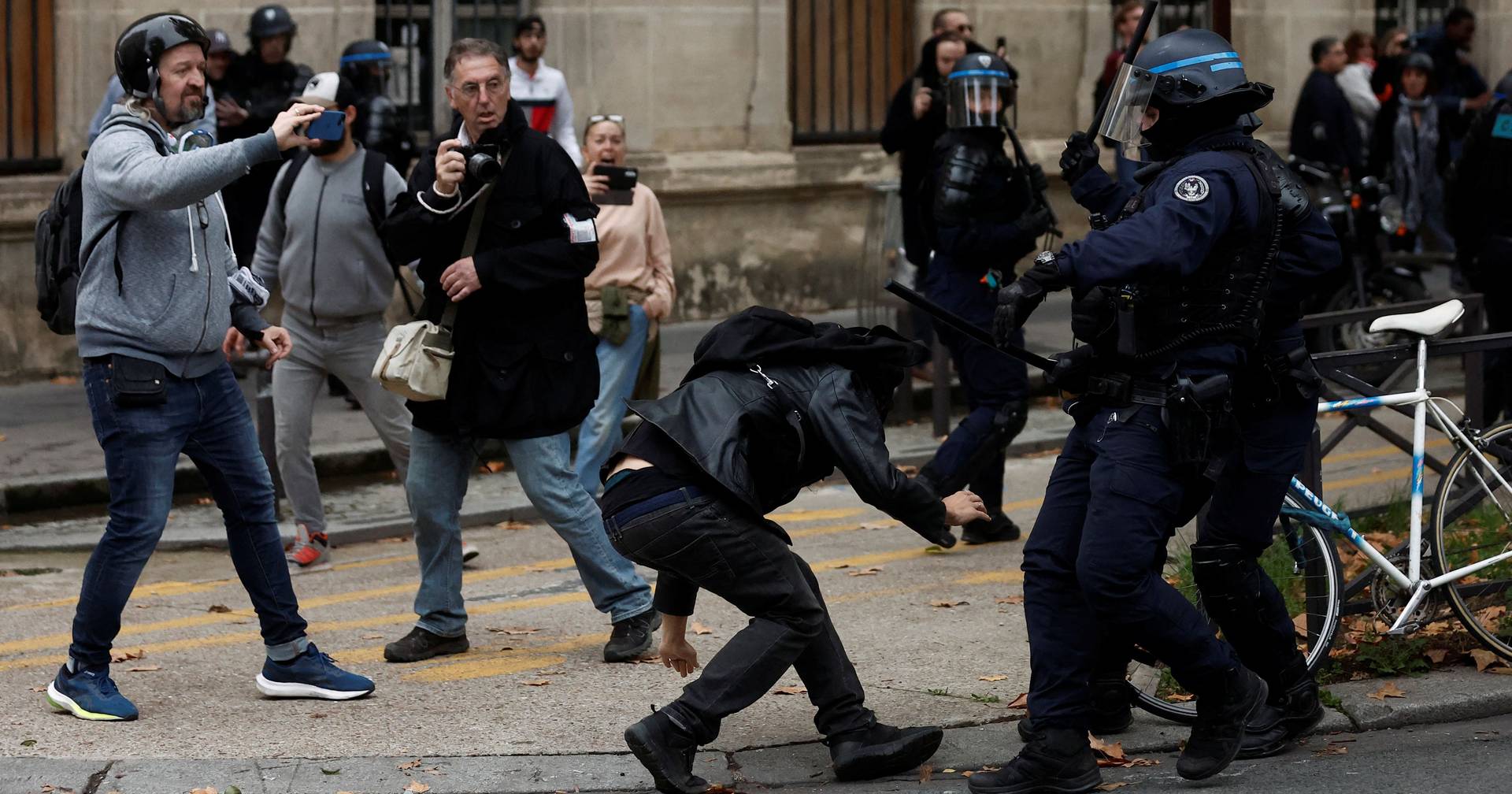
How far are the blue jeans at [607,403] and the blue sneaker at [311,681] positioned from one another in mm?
2764

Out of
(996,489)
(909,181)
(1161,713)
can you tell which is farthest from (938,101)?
(1161,713)

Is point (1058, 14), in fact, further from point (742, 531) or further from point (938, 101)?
point (742, 531)

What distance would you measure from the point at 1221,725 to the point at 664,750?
134 centimetres

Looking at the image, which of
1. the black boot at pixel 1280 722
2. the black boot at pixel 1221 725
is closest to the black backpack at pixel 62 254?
the black boot at pixel 1221 725

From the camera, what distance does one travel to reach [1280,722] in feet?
18.1

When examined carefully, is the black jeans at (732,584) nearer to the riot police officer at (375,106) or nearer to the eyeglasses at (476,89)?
the eyeglasses at (476,89)

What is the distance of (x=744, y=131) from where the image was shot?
14273mm

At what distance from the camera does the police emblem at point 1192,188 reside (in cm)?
487

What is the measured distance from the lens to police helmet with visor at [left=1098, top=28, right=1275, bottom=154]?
504 cm

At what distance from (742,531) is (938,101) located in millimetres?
6320

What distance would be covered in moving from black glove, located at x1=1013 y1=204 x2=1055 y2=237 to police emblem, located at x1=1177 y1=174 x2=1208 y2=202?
313 centimetres

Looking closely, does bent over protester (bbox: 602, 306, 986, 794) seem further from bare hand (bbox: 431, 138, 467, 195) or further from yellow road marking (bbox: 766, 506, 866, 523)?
yellow road marking (bbox: 766, 506, 866, 523)

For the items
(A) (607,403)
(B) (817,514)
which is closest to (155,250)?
(A) (607,403)

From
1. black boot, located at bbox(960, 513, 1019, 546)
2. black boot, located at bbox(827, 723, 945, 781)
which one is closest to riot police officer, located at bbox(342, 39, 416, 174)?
black boot, located at bbox(960, 513, 1019, 546)
